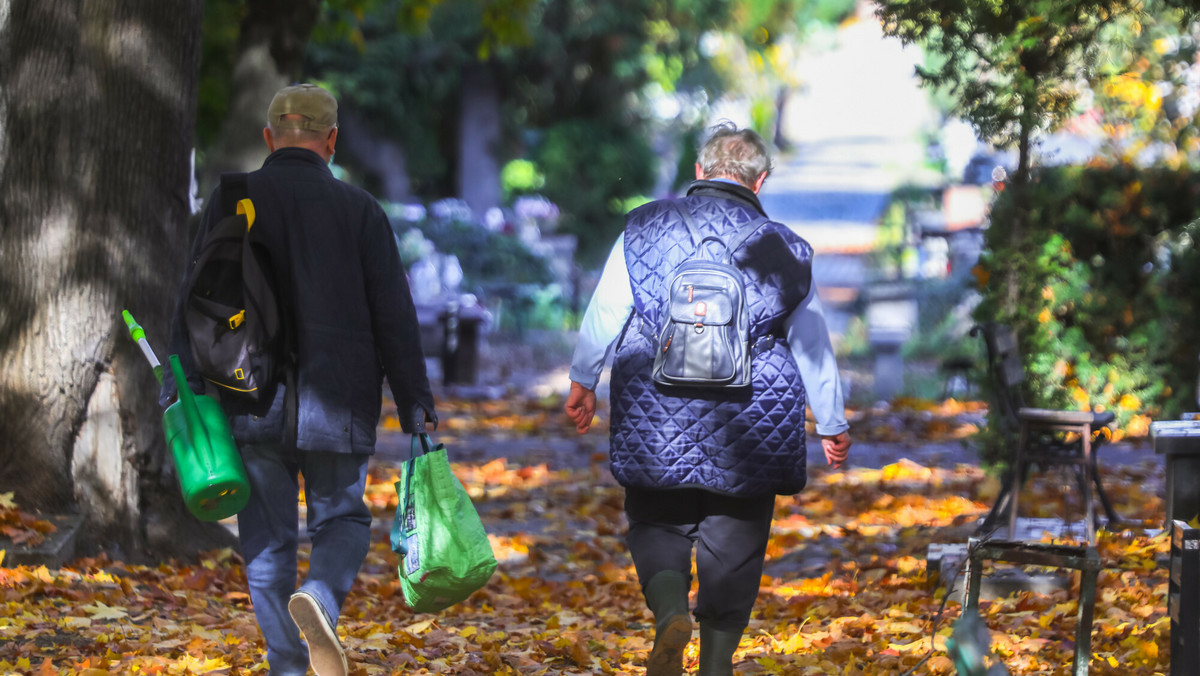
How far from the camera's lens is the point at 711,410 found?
3836 mm

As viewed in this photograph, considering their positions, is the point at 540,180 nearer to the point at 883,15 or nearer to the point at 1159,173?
the point at 1159,173

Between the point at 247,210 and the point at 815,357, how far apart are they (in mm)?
1690

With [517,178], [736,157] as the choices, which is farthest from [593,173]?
[736,157]

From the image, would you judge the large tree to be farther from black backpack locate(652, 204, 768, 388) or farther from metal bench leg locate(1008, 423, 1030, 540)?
black backpack locate(652, 204, 768, 388)

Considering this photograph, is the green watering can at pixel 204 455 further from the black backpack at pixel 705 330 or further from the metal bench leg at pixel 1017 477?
the metal bench leg at pixel 1017 477

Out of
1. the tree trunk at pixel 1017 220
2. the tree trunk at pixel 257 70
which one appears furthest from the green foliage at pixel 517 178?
the tree trunk at pixel 1017 220

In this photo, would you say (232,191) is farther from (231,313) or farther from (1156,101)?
(1156,101)

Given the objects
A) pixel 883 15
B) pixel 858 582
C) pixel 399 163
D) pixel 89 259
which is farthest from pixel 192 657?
pixel 399 163

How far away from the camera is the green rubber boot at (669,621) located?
373 centimetres

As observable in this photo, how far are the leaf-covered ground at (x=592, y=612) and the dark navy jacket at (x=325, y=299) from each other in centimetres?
122

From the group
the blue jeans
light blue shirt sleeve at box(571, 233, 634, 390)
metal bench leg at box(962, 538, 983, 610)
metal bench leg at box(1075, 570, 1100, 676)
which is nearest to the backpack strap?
the blue jeans

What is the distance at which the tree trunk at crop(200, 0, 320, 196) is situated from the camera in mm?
10688

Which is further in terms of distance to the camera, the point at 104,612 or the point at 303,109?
the point at 104,612

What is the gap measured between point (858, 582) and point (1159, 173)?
5.72 meters
